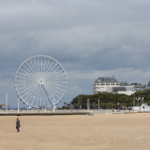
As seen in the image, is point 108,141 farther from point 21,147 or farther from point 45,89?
point 45,89

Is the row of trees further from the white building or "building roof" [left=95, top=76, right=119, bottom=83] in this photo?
"building roof" [left=95, top=76, right=119, bottom=83]

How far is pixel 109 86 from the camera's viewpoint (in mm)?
175375

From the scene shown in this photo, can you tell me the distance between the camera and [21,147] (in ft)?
52.2

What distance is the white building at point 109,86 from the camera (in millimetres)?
167000

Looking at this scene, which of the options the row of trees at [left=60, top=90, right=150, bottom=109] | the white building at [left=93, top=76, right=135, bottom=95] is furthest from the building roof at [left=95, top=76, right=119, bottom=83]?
the row of trees at [left=60, top=90, right=150, bottom=109]

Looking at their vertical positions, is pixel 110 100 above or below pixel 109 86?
below

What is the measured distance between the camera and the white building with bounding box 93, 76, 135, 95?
167000mm

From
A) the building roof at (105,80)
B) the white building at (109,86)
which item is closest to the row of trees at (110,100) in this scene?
the white building at (109,86)

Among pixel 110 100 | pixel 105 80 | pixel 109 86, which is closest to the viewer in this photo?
pixel 110 100

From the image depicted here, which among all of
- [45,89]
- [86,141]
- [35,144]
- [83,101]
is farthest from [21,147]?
[83,101]

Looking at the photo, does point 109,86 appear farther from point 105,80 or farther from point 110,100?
point 110,100

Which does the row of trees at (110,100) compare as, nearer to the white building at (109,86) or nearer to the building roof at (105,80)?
the white building at (109,86)

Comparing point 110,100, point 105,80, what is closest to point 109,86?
point 105,80

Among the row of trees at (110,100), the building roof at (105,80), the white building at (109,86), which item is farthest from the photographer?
the building roof at (105,80)
